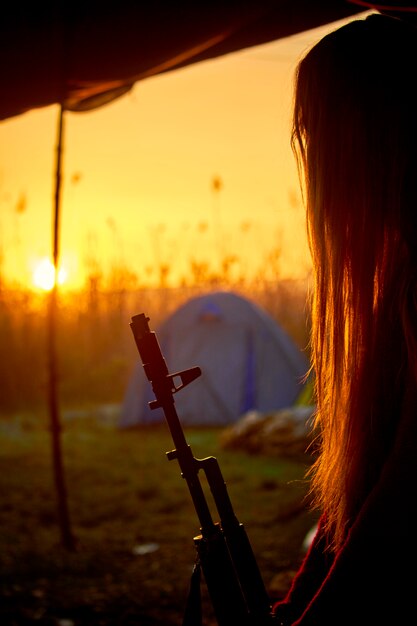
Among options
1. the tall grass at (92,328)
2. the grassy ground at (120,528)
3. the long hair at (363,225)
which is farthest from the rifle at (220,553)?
the tall grass at (92,328)

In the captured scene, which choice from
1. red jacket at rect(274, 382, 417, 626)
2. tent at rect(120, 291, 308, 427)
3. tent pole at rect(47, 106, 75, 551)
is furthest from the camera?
tent at rect(120, 291, 308, 427)

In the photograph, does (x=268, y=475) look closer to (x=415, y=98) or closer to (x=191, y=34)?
(x=191, y=34)

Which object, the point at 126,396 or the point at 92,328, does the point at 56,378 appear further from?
the point at 92,328

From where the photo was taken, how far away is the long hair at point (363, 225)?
1211 millimetres

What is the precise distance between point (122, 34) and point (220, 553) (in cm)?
250

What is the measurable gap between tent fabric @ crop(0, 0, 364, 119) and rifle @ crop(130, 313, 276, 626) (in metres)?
2.11

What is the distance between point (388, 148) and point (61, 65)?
8.65ft

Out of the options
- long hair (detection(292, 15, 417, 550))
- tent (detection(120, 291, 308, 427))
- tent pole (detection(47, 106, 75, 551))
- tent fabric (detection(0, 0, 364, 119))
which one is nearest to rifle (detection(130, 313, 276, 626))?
long hair (detection(292, 15, 417, 550))

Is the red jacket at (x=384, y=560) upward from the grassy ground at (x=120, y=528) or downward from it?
downward

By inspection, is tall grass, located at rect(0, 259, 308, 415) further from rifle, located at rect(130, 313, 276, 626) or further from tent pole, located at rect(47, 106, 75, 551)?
rifle, located at rect(130, 313, 276, 626)

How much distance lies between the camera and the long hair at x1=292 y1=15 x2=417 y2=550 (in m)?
1.21

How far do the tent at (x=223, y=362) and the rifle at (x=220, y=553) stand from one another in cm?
926

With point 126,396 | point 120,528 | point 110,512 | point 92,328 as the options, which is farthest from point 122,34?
point 92,328

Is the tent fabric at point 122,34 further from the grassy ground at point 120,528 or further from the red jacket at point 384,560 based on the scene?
the red jacket at point 384,560
